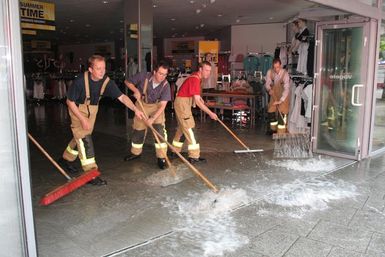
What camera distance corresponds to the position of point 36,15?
9.38 m

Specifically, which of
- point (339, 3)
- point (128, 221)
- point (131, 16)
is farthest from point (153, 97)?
point (131, 16)

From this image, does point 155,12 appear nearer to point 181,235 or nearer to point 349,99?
point 349,99

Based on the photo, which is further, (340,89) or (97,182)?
(340,89)

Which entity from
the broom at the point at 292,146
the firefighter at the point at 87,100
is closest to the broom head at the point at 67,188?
the firefighter at the point at 87,100

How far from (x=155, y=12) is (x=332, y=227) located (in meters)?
10.5

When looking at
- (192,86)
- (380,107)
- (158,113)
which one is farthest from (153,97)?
(380,107)

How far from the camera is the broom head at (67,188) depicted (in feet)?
13.6

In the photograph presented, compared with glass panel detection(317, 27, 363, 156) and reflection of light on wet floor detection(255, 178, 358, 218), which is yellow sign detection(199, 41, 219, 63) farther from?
reflection of light on wet floor detection(255, 178, 358, 218)

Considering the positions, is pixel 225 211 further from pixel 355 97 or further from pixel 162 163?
pixel 355 97

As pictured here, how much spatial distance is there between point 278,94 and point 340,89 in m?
1.85

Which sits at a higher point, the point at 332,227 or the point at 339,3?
the point at 339,3

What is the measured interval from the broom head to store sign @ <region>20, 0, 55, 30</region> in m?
5.73

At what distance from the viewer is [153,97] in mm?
5906

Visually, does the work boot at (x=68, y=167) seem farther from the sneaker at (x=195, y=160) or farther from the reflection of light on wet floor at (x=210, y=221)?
the reflection of light on wet floor at (x=210, y=221)
